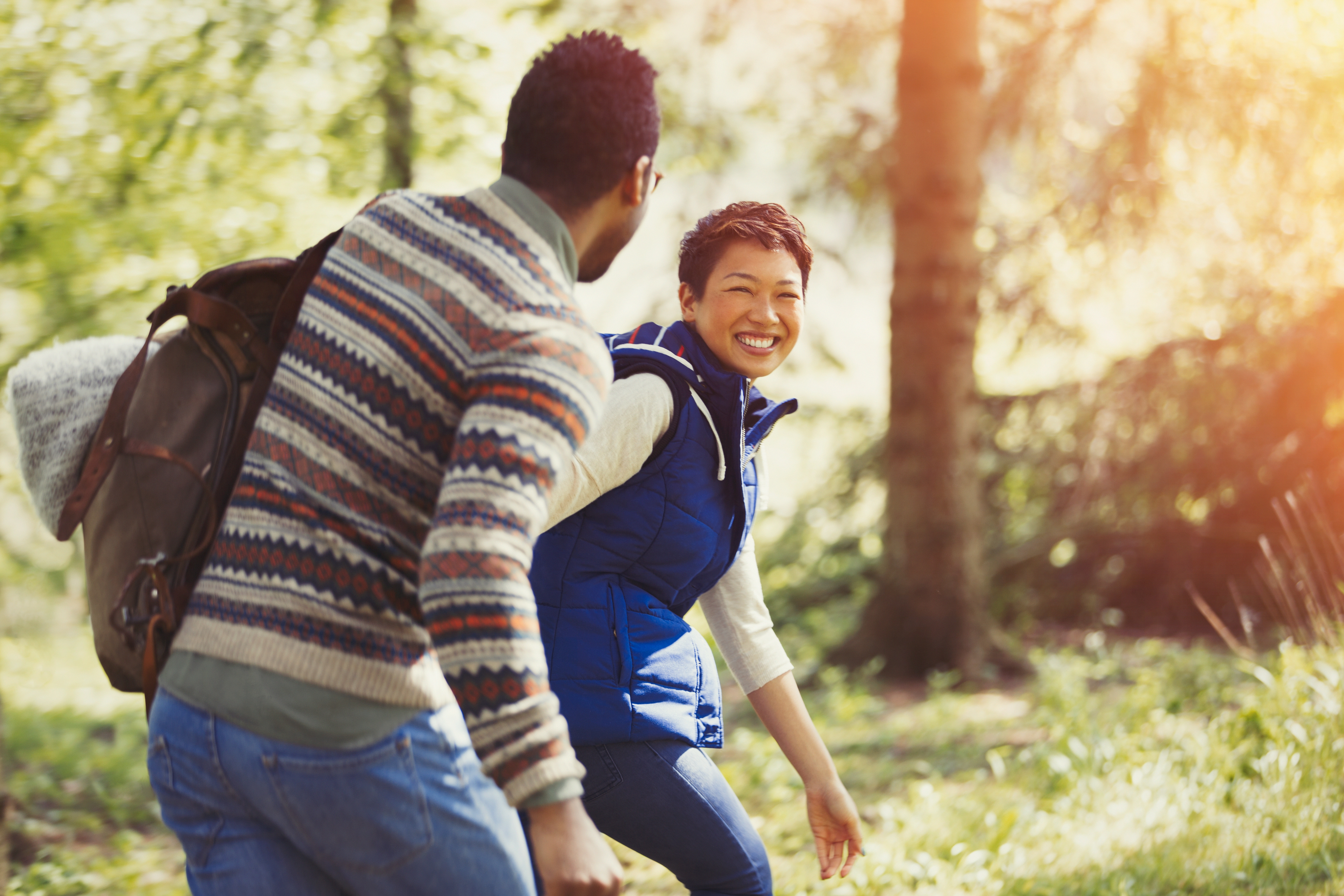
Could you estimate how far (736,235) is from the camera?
2.40 metres

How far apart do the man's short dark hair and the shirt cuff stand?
2.48 ft

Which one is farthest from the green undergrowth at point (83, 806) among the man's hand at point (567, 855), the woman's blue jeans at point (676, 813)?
the man's hand at point (567, 855)

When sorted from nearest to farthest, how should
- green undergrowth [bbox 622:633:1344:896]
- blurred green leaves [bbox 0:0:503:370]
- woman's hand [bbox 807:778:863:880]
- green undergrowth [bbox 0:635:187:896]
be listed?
woman's hand [bbox 807:778:863:880] < green undergrowth [bbox 622:633:1344:896] < green undergrowth [bbox 0:635:187:896] < blurred green leaves [bbox 0:0:503:370]

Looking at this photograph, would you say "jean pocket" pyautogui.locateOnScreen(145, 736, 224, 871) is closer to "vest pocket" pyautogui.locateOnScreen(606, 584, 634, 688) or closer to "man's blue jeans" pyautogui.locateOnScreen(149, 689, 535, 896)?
"man's blue jeans" pyautogui.locateOnScreen(149, 689, 535, 896)

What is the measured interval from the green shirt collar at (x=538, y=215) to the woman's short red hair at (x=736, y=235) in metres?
0.86

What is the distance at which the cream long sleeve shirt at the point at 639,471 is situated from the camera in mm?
2008

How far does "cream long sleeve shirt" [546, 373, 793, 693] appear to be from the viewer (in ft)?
6.59

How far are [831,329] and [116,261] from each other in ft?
22.0

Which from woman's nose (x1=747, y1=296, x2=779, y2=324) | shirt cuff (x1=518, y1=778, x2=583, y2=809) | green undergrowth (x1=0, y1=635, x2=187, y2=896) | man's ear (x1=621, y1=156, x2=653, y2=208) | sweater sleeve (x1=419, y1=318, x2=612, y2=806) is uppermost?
man's ear (x1=621, y1=156, x2=653, y2=208)

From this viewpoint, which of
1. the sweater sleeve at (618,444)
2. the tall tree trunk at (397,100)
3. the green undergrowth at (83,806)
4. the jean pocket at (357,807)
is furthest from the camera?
the tall tree trunk at (397,100)

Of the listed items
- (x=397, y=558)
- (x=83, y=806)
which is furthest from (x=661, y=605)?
(x=83, y=806)

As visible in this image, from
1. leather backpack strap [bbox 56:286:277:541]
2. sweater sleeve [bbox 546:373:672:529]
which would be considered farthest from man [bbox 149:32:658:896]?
sweater sleeve [bbox 546:373:672:529]

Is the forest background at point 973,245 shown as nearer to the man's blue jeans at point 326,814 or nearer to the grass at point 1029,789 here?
the grass at point 1029,789

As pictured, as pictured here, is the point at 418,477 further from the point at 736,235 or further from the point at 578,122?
the point at 736,235
